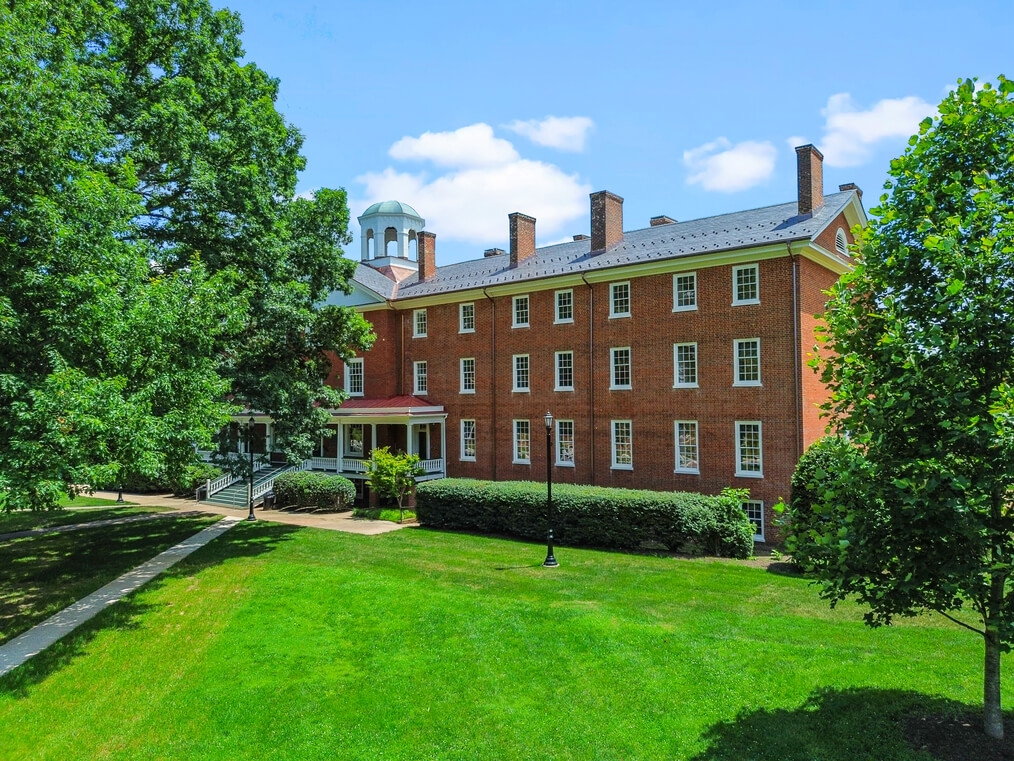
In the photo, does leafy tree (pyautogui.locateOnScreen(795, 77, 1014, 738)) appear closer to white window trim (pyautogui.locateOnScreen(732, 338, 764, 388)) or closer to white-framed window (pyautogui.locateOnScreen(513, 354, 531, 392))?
white window trim (pyautogui.locateOnScreen(732, 338, 764, 388))

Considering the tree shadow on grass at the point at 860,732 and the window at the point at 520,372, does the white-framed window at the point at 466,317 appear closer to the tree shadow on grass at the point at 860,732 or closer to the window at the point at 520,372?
the window at the point at 520,372

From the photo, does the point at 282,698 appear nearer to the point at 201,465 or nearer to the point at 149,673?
the point at 149,673

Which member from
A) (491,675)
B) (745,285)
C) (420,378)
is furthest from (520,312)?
(491,675)

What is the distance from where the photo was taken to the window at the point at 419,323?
107 feet

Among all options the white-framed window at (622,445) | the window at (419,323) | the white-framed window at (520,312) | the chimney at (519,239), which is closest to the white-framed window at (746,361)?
the white-framed window at (622,445)

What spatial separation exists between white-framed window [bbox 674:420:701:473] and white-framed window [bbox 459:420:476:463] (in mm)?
9695

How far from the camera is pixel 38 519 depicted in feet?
88.9

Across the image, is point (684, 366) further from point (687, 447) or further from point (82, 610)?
point (82, 610)

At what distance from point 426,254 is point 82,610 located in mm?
23830

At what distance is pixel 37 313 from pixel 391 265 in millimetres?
28015

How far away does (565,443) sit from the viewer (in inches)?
1069

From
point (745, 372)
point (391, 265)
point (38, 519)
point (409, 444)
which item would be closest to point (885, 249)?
point (745, 372)

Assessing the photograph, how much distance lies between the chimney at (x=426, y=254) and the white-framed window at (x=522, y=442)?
10498mm

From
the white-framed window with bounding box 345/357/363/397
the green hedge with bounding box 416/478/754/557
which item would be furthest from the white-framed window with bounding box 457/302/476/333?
the green hedge with bounding box 416/478/754/557
